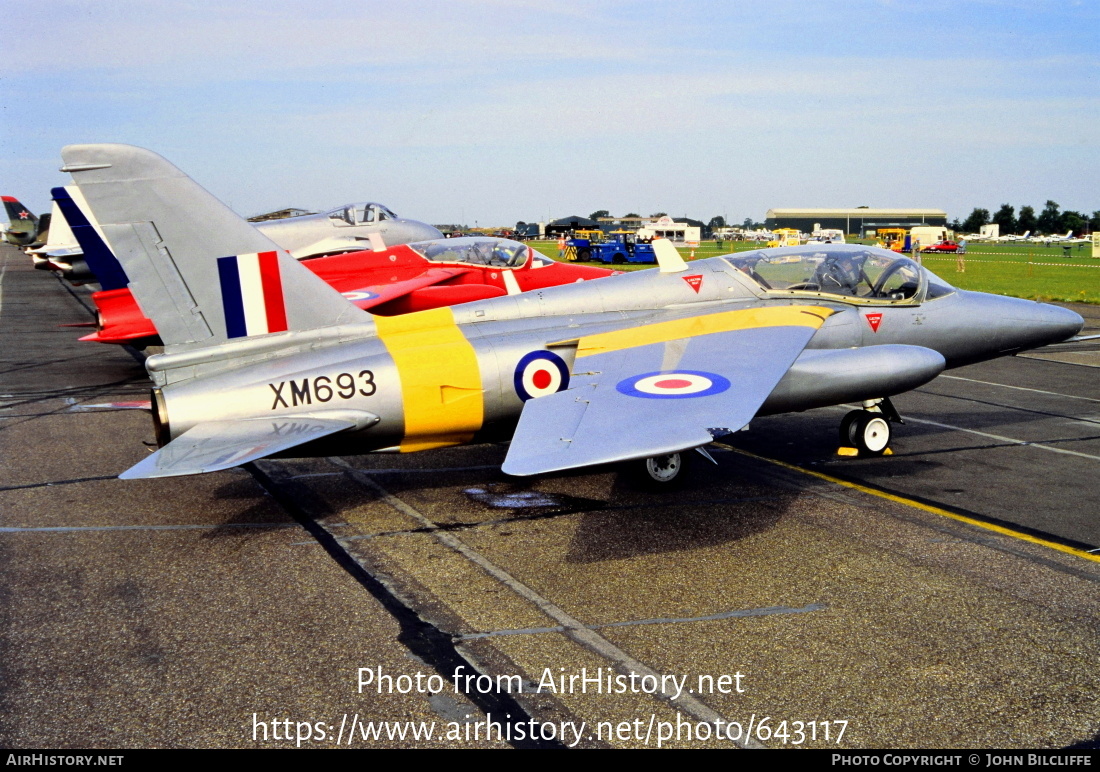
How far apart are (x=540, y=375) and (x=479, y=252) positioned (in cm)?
1019

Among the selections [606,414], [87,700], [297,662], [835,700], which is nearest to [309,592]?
[297,662]

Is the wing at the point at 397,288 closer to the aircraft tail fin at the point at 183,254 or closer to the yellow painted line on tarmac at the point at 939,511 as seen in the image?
the aircraft tail fin at the point at 183,254

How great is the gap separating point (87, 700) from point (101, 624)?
49.0 inches

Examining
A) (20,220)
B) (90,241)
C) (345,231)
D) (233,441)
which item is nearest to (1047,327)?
(233,441)

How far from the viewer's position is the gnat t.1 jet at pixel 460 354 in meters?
8.15

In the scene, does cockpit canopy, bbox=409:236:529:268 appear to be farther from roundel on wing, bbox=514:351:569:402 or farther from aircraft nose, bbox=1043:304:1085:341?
aircraft nose, bbox=1043:304:1085:341

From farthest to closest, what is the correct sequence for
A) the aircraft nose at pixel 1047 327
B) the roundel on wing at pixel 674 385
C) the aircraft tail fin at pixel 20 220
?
the aircraft tail fin at pixel 20 220 < the aircraft nose at pixel 1047 327 < the roundel on wing at pixel 674 385

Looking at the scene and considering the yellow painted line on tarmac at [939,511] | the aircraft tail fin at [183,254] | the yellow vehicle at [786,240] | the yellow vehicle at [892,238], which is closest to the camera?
the yellow painted line on tarmac at [939,511]

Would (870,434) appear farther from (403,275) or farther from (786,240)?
(786,240)

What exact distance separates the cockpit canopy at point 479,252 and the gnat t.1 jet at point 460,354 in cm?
853

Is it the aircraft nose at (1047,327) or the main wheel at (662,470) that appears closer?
the main wheel at (662,470)

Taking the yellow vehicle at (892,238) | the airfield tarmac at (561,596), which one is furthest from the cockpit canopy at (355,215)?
the yellow vehicle at (892,238)

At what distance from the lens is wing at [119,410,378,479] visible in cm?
737
